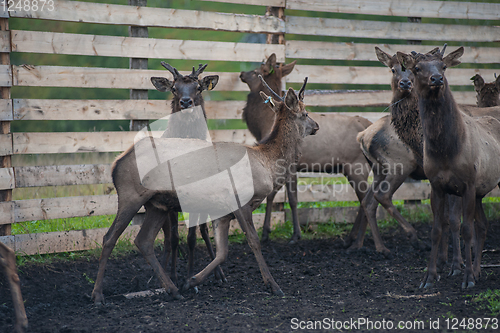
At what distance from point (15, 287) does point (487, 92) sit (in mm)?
7276

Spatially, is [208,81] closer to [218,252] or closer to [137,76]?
[137,76]

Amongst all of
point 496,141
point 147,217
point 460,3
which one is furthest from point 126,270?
point 460,3

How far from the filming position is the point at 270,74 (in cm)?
799

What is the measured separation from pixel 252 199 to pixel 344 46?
4.52 m

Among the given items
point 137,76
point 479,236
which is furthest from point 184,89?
point 479,236

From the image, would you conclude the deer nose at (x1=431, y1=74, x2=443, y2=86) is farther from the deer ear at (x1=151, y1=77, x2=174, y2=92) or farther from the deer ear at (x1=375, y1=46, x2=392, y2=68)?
the deer ear at (x1=151, y1=77, x2=174, y2=92)

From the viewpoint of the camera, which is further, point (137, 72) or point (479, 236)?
point (137, 72)

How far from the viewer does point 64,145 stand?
678 centimetres

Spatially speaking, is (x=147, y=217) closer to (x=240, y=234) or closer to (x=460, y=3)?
(x=240, y=234)

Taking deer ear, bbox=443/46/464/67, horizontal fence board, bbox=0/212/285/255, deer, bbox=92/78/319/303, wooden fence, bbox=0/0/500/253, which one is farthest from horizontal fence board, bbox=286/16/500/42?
horizontal fence board, bbox=0/212/285/255

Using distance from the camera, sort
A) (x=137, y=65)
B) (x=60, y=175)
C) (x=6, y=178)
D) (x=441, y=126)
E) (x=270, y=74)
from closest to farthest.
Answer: (x=441, y=126) → (x=6, y=178) → (x=60, y=175) → (x=137, y=65) → (x=270, y=74)

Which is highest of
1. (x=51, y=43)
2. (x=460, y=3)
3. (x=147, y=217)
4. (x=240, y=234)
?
(x=460, y=3)

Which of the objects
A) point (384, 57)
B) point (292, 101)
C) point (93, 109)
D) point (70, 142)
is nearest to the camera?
point (292, 101)

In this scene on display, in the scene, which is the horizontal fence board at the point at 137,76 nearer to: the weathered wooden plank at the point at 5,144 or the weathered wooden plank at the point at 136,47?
the weathered wooden plank at the point at 136,47
